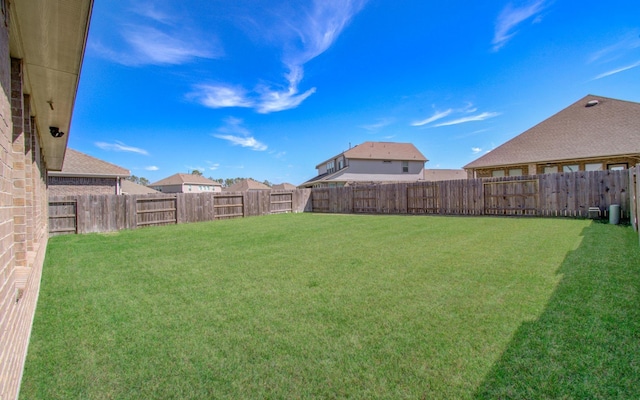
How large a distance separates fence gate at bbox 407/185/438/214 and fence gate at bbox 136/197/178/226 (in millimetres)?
12373

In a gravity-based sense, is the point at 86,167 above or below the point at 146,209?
above

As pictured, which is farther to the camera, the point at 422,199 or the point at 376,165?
the point at 376,165

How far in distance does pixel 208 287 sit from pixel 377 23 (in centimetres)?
1292

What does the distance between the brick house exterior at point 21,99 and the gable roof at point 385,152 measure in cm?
2630

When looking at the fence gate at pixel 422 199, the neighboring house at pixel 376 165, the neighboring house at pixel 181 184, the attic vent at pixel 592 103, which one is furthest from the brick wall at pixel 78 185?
the attic vent at pixel 592 103

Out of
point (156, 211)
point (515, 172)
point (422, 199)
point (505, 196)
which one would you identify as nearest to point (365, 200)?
point (422, 199)

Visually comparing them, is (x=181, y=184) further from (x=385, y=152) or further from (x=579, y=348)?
(x=579, y=348)

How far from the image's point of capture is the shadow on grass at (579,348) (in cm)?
179

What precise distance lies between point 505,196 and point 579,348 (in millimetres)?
12381

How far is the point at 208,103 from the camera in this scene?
22000 millimetres

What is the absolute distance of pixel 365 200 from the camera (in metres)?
18.2

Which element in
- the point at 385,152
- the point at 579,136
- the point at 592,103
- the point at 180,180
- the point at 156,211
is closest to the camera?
the point at 156,211

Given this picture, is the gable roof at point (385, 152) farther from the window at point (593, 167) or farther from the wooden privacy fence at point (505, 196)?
the window at point (593, 167)

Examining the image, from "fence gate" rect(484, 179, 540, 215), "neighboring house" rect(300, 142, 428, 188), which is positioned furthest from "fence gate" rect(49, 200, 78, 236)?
"neighboring house" rect(300, 142, 428, 188)
